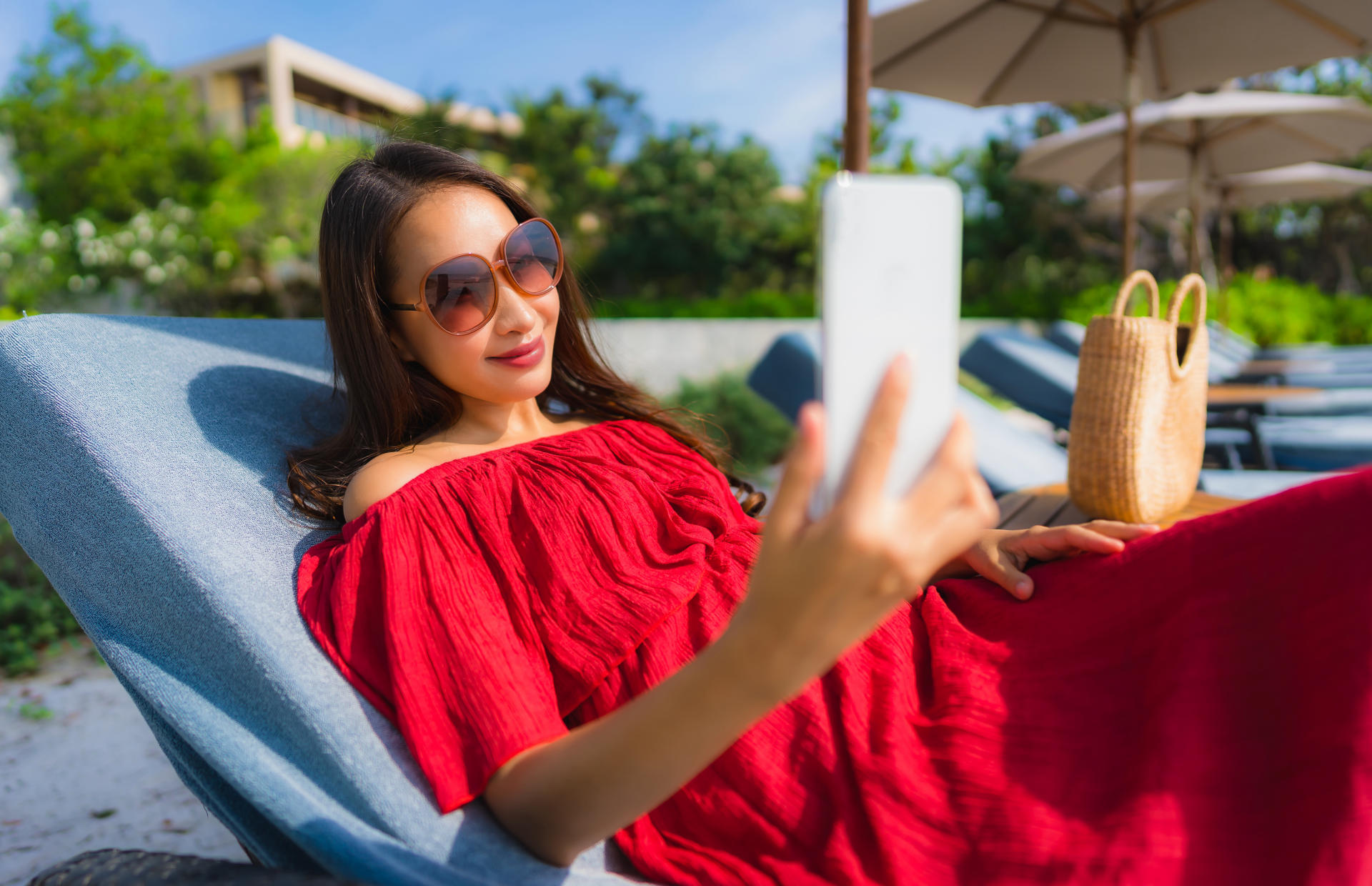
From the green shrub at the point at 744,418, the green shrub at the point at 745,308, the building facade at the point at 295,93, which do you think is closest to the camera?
the green shrub at the point at 744,418

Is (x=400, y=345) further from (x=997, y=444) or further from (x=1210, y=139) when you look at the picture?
(x=1210, y=139)

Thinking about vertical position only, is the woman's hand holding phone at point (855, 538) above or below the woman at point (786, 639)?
above

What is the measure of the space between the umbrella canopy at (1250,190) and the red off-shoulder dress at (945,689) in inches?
433

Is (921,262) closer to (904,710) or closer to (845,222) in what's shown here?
(845,222)

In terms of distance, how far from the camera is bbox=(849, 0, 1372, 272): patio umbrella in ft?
14.1

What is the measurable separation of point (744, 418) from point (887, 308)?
22.7 ft

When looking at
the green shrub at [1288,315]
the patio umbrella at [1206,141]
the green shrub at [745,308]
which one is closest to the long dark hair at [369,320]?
the patio umbrella at [1206,141]

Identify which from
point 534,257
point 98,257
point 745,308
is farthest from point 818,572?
point 98,257

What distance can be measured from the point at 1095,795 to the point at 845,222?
816 millimetres

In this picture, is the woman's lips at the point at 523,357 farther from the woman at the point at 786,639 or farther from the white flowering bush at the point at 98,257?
the white flowering bush at the point at 98,257

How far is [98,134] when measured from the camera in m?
17.2

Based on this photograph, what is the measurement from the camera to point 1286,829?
0.89 meters

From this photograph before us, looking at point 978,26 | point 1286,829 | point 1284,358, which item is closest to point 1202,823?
point 1286,829

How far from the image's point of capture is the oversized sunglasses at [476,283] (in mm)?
1475
